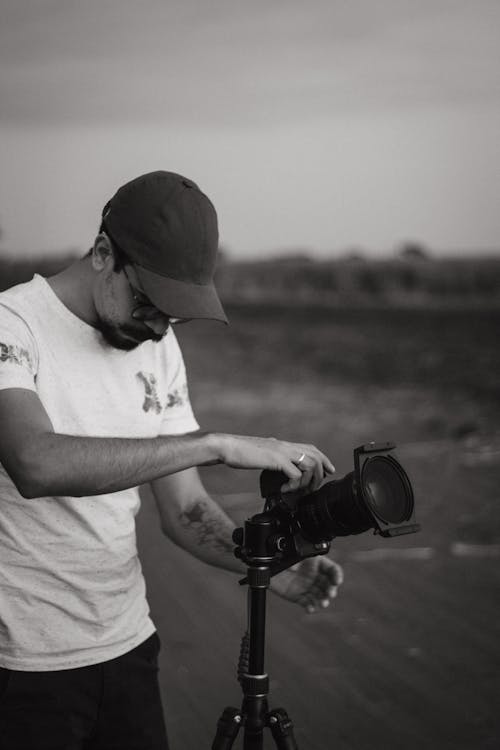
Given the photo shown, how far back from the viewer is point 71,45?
11.8 ft

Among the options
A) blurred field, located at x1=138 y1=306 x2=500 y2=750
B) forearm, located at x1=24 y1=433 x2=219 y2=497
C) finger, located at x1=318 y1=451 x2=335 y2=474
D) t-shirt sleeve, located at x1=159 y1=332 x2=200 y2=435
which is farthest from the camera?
blurred field, located at x1=138 y1=306 x2=500 y2=750

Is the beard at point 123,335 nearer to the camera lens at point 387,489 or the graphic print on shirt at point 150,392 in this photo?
the graphic print on shirt at point 150,392

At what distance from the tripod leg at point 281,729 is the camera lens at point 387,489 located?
1.10 feet

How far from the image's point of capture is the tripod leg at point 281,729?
135cm

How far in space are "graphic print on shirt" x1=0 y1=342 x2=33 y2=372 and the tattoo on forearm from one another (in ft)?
1.43

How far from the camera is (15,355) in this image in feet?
4.25

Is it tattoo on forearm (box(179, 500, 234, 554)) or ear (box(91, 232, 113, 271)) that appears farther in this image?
tattoo on forearm (box(179, 500, 234, 554))

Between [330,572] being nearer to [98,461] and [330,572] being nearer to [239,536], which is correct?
[239,536]

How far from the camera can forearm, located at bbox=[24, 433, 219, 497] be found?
121cm

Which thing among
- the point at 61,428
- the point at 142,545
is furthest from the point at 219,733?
the point at 142,545

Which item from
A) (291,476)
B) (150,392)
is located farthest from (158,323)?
(291,476)

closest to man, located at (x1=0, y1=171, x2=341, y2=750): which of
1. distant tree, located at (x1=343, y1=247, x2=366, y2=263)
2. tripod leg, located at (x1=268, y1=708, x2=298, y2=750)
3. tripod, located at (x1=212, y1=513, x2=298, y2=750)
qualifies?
tripod, located at (x1=212, y1=513, x2=298, y2=750)

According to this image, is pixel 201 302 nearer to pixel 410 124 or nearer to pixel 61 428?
pixel 61 428

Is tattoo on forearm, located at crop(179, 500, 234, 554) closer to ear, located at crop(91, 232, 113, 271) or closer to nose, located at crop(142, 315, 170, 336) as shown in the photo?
nose, located at crop(142, 315, 170, 336)
